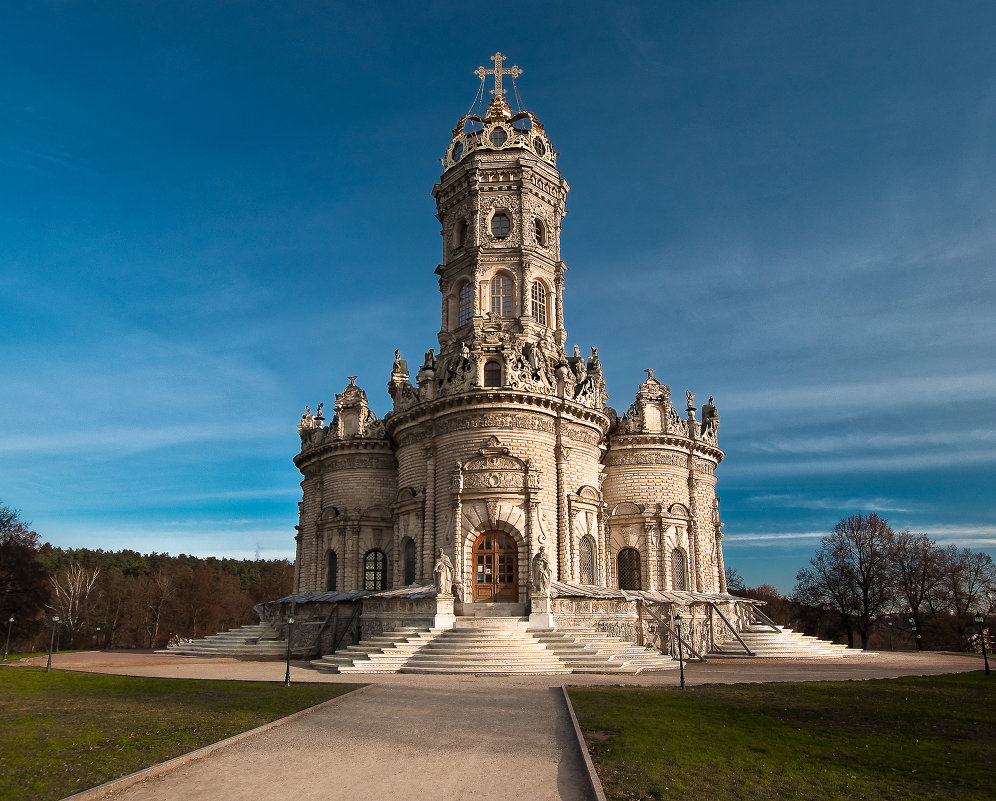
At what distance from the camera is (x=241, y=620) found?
7988 centimetres

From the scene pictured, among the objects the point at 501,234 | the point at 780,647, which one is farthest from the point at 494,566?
the point at 501,234

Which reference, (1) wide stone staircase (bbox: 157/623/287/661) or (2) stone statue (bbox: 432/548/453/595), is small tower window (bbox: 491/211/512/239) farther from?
(1) wide stone staircase (bbox: 157/623/287/661)

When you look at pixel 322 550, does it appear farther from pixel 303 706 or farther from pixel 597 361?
pixel 303 706

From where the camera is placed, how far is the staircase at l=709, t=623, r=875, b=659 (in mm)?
35281

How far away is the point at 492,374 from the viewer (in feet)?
126

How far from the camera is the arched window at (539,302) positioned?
4275cm

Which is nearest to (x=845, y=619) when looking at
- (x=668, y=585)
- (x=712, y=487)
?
(x=712, y=487)

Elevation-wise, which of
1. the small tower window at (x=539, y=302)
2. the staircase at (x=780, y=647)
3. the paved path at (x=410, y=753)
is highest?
the small tower window at (x=539, y=302)

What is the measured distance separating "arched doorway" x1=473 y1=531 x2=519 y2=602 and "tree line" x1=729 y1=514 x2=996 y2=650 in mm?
32346

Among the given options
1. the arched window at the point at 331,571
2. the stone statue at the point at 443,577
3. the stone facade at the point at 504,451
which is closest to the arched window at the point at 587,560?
the stone facade at the point at 504,451

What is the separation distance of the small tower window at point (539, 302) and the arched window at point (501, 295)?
1.43 meters

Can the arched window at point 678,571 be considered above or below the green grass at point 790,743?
above

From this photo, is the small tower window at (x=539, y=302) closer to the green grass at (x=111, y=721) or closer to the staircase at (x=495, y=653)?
the staircase at (x=495, y=653)

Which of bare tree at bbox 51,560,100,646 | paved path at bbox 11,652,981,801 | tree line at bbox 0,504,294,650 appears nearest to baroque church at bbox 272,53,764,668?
paved path at bbox 11,652,981,801
